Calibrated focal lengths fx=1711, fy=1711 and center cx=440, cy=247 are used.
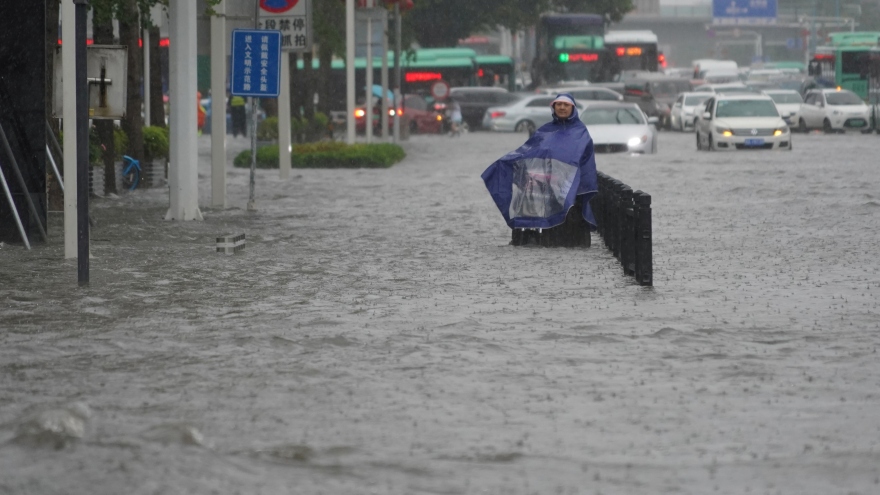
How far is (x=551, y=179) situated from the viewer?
14922mm

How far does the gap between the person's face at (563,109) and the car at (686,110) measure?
1599 inches

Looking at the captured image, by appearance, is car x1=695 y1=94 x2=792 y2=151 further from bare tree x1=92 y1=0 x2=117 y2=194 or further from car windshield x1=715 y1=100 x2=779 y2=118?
bare tree x1=92 y1=0 x2=117 y2=194

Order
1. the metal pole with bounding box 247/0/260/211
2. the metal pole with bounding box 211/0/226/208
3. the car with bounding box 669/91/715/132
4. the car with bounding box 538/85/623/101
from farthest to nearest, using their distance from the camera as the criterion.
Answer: the car with bounding box 538/85/623/101 → the car with bounding box 669/91/715/132 → the metal pole with bounding box 211/0/226/208 → the metal pole with bounding box 247/0/260/211

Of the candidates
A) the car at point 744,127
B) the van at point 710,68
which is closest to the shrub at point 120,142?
the car at point 744,127

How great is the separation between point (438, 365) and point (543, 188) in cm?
674

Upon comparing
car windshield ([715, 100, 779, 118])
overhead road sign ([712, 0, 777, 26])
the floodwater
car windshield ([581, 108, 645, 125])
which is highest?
overhead road sign ([712, 0, 777, 26])

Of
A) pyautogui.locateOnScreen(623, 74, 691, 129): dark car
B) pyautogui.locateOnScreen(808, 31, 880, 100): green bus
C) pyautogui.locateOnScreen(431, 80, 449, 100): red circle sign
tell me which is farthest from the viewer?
pyautogui.locateOnScreen(808, 31, 880, 100): green bus

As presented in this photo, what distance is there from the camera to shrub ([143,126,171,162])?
25513mm

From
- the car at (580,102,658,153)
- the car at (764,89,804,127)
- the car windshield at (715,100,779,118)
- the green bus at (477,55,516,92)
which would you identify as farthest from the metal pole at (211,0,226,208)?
the green bus at (477,55,516,92)

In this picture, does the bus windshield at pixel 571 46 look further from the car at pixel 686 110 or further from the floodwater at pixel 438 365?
the floodwater at pixel 438 365

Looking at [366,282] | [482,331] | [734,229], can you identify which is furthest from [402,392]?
[734,229]

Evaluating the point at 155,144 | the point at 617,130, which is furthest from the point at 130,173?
the point at 617,130

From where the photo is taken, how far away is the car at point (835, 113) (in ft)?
173

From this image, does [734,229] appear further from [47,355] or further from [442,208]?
[47,355]
